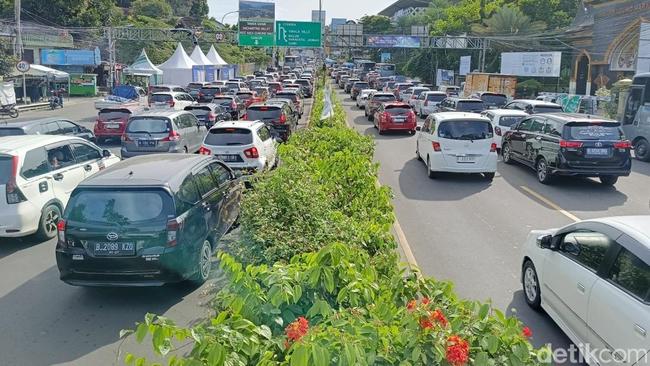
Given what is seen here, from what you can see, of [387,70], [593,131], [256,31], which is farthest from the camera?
[387,70]

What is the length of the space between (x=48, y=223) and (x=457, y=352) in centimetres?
895

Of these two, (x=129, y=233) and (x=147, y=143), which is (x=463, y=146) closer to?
(x=147, y=143)

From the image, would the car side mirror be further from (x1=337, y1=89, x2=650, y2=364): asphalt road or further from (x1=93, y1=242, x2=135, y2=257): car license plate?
(x1=93, y1=242, x2=135, y2=257): car license plate

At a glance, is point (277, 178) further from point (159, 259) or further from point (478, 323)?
point (478, 323)

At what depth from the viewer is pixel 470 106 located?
82.7ft

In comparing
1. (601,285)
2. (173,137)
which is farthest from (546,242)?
(173,137)

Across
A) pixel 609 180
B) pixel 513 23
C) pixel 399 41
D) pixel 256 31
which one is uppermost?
pixel 513 23

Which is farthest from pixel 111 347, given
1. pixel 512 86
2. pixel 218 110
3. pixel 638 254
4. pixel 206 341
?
pixel 512 86

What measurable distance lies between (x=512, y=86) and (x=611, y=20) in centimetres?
756

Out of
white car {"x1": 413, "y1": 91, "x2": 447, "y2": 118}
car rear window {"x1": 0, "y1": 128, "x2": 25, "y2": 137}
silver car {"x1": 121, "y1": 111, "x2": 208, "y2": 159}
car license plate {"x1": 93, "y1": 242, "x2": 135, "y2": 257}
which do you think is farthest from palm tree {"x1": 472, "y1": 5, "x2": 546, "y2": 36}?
car license plate {"x1": 93, "y1": 242, "x2": 135, "y2": 257}

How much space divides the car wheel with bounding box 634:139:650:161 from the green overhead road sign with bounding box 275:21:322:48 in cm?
2911

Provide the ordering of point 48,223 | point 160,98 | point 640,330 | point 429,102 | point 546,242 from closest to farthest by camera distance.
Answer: point 640,330
point 546,242
point 48,223
point 160,98
point 429,102

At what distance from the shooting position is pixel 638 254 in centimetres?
476

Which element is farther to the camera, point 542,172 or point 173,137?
point 173,137
